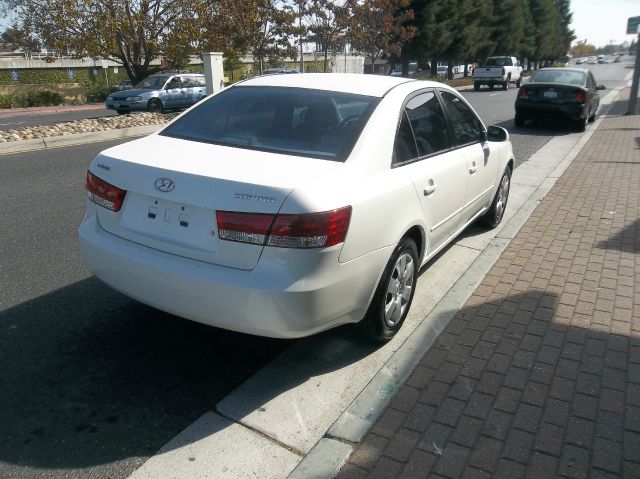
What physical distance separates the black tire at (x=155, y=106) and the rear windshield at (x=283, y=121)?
17.8 meters

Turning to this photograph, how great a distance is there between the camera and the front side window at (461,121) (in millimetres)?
4578

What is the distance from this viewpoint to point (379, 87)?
384 centimetres

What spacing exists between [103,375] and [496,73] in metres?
36.6

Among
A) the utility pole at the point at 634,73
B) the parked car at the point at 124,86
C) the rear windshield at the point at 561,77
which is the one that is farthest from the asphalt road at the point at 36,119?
the utility pole at the point at 634,73

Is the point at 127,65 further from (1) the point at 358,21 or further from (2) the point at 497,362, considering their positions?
(2) the point at 497,362

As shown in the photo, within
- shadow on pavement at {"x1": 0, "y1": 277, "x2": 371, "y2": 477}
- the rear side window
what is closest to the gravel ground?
shadow on pavement at {"x1": 0, "y1": 277, "x2": 371, "y2": 477}

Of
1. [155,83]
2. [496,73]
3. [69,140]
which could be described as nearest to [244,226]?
[69,140]

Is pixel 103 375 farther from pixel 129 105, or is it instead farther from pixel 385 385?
pixel 129 105

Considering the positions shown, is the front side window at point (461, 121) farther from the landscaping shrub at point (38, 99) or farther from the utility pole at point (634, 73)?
the landscaping shrub at point (38, 99)

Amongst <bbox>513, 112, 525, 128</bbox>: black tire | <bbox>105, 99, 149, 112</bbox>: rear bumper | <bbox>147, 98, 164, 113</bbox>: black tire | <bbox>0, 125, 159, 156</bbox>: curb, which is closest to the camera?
<bbox>0, 125, 159, 156</bbox>: curb

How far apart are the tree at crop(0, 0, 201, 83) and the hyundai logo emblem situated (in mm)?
27884

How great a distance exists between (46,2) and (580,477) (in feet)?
109

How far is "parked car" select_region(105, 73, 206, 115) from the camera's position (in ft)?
66.9

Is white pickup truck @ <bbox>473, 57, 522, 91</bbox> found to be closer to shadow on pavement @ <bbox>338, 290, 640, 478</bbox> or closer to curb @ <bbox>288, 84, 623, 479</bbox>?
curb @ <bbox>288, 84, 623, 479</bbox>
